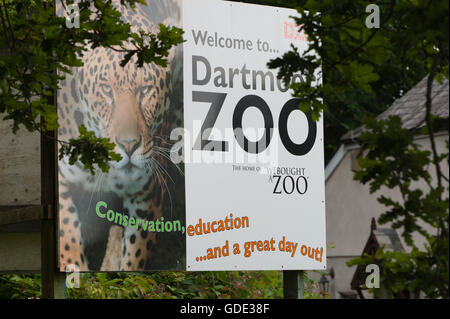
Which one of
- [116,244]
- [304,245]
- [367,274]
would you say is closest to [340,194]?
[304,245]

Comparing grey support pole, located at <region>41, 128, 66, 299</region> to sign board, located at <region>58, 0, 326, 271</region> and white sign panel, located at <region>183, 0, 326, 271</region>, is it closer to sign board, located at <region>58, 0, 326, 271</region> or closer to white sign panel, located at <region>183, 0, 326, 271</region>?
sign board, located at <region>58, 0, 326, 271</region>

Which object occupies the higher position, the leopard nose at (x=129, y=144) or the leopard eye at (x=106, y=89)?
the leopard eye at (x=106, y=89)

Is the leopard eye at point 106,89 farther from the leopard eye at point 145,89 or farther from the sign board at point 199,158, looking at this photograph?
the leopard eye at point 145,89

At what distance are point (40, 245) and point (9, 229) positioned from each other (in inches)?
16.4

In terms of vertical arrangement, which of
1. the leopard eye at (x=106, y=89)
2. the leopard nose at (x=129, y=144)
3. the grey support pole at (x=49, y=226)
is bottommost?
the grey support pole at (x=49, y=226)

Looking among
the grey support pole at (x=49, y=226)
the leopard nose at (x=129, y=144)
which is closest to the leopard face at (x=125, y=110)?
the leopard nose at (x=129, y=144)

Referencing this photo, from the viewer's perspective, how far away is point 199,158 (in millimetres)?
6004

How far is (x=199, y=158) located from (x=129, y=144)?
22.8 inches

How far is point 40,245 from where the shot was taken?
19.2 feet

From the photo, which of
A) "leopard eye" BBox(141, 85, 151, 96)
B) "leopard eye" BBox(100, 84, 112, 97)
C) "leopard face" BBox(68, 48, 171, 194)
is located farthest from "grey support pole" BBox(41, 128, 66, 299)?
"leopard eye" BBox(141, 85, 151, 96)

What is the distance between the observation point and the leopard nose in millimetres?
5715

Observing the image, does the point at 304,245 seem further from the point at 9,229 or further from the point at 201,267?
Answer: the point at 9,229

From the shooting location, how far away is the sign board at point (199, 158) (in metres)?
5.57

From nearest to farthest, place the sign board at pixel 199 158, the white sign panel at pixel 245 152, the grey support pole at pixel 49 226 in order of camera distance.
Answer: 1. the grey support pole at pixel 49 226
2. the sign board at pixel 199 158
3. the white sign panel at pixel 245 152
